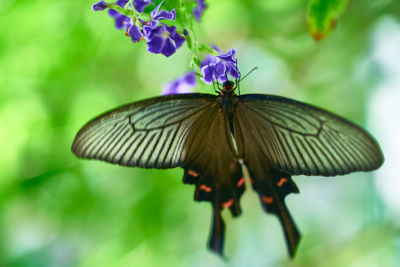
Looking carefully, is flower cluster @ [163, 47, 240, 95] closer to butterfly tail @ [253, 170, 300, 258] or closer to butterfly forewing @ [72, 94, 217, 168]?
butterfly forewing @ [72, 94, 217, 168]

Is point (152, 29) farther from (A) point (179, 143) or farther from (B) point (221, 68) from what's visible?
(A) point (179, 143)

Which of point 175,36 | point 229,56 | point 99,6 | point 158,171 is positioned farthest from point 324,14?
point 158,171

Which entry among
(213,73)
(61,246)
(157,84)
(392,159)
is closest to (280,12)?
(157,84)

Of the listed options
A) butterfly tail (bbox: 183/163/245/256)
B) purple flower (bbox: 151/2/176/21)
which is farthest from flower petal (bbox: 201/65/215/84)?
butterfly tail (bbox: 183/163/245/256)

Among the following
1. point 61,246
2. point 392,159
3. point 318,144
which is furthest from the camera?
point 61,246

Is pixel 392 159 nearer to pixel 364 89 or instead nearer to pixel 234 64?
pixel 364 89

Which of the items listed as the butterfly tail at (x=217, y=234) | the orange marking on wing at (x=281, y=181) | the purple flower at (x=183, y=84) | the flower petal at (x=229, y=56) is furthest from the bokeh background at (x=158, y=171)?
the flower petal at (x=229, y=56)
